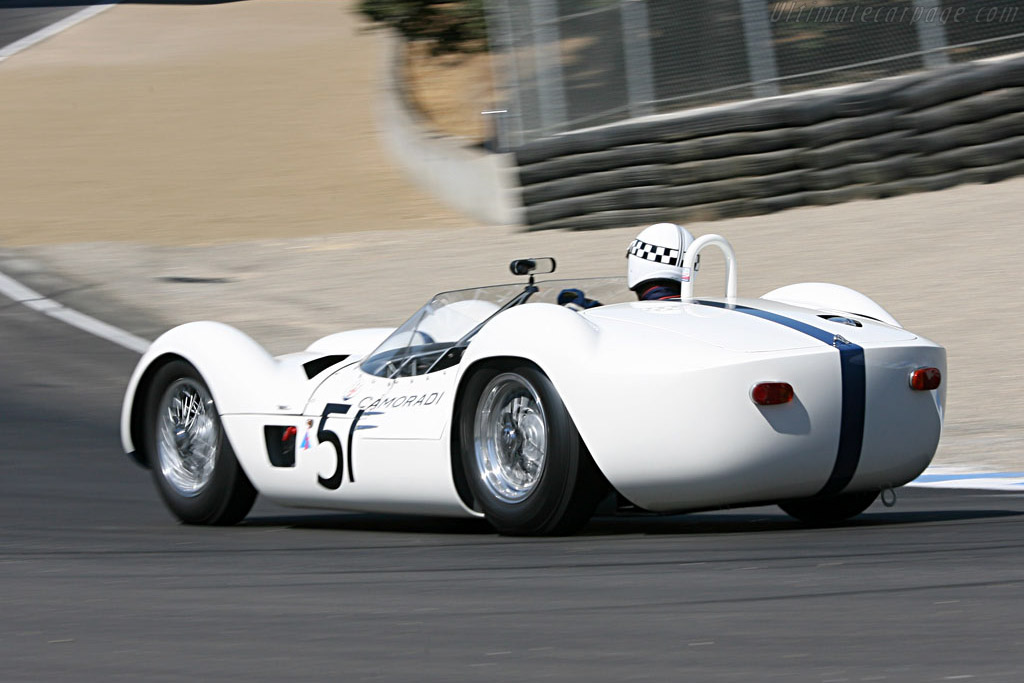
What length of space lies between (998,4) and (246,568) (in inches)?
472

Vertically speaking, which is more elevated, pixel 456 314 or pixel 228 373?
pixel 456 314

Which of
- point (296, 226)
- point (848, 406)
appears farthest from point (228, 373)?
point (296, 226)

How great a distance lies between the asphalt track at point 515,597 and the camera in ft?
12.8

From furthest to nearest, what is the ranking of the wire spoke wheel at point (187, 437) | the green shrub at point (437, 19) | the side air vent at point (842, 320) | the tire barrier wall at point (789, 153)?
the green shrub at point (437, 19) → the tire barrier wall at point (789, 153) → the wire spoke wheel at point (187, 437) → the side air vent at point (842, 320)

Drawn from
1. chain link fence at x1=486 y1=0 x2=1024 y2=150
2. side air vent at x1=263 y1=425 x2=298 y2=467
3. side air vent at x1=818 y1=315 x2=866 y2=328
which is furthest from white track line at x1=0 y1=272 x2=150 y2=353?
side air vent at x1=818 y1=315 x2=866 y2=328

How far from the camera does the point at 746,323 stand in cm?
630

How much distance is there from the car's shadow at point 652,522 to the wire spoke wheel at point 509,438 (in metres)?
0.31

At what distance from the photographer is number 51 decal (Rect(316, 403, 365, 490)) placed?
6984 millimetres

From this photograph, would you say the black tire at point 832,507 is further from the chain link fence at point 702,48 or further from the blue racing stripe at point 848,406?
the chain link fence at point 702,48

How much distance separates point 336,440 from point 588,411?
4.59ft

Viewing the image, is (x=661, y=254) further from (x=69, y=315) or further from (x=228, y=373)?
(x=69, y=315)

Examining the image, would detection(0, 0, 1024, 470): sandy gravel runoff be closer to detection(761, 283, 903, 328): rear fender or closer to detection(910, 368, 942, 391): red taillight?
detection(761, 283, 903, 328): rear fender

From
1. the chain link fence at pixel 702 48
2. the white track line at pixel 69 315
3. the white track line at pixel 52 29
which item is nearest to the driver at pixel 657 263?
the white track line at pixel 69 315

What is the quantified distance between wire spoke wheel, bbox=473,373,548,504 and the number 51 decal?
690mm
